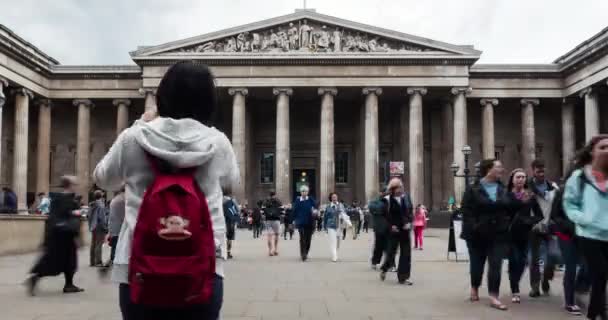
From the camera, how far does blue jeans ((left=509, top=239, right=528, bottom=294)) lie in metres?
9.41

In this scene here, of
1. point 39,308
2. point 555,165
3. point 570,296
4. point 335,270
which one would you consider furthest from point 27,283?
point 555,165

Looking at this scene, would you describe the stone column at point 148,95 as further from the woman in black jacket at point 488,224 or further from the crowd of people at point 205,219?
the woman in black jacket at point 488,224

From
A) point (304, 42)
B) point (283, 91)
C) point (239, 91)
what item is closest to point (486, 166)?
point (283, 91)

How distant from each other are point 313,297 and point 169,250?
24.0ft

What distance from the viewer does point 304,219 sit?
666 inches

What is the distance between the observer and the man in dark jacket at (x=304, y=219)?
16672 millimetres

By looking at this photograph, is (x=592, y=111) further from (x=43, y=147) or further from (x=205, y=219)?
(x=205, y=219)

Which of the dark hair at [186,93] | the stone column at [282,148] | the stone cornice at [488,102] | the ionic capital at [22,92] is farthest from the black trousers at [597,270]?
the ionic capital at [22,92]

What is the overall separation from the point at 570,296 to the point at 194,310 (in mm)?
7179

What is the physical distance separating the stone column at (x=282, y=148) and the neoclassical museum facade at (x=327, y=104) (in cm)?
10

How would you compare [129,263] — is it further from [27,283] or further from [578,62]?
[578,62]

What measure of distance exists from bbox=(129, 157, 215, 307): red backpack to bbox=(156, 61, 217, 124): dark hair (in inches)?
19.4

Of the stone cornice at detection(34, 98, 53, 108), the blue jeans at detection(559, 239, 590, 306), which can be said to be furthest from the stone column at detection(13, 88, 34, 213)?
the blue jeans at detection(559, 239, 590, 306)

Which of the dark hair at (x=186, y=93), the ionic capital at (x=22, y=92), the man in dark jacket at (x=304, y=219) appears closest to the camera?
the dark hair at (x=186, y=93)
